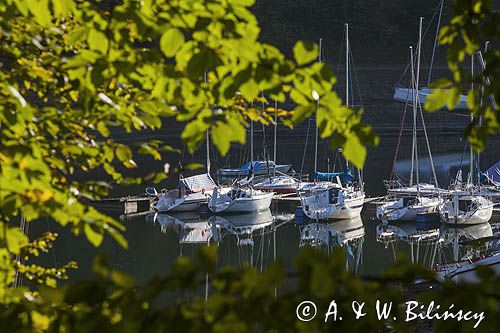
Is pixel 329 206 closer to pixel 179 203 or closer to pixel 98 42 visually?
pixel 179 203

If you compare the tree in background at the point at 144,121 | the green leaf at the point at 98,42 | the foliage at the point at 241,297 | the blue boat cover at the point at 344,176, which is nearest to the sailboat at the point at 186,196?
the blue boat cover at the point at 344,176

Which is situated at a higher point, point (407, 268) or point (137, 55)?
point (137, 55)

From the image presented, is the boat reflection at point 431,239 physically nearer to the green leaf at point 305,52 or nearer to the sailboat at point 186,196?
the sailboat at point 186,196

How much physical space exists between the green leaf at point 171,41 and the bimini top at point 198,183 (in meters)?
26.4

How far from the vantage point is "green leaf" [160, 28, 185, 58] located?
2229 mm

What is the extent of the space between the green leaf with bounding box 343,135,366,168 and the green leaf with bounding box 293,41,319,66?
28 centimetres

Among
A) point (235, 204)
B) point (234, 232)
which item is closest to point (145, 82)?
point (234, 232)

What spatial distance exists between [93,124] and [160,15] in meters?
0.61

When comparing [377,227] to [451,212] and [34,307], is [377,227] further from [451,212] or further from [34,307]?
[34,307]

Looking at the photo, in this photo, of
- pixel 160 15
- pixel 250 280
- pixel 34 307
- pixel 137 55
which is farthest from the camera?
pixel 137 55

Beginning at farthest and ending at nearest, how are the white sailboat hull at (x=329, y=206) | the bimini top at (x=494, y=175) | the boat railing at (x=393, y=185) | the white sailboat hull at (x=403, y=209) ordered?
the bimini top at (x=494, y=175) → the boat railing at (x=393, y=185) → the white sailboat hull at (x=329, y=206) → the white sailboat hull at (x=403, y=209)

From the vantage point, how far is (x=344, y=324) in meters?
1.96

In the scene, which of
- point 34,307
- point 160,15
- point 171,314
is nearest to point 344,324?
point 171,314

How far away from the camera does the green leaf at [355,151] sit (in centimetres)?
233
